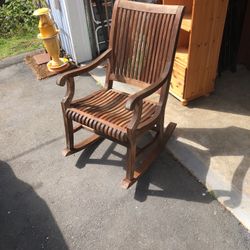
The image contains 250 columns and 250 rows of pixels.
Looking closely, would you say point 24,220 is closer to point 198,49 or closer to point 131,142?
point 131,142

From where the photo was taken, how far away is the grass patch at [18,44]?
4812 mm

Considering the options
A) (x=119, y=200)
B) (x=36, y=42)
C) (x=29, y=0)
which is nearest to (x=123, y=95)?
(x=119, y=200)

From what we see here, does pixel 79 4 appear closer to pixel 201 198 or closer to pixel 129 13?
pixel 129 13

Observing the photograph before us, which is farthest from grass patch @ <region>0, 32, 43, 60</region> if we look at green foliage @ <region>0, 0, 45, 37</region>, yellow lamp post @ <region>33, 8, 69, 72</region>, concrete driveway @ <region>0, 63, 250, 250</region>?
concrete driveway @ <region>0, 63, 250, 250</region>

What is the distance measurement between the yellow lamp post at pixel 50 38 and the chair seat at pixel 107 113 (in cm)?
159

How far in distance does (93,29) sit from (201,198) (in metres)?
2.76

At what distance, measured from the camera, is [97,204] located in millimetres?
2250

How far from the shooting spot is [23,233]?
209 centimetres

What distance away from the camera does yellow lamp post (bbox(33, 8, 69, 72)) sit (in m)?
3.66

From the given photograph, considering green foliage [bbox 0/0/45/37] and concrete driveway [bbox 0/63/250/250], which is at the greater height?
green foliage [bbox 0/0/45/37]

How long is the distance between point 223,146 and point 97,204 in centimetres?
120

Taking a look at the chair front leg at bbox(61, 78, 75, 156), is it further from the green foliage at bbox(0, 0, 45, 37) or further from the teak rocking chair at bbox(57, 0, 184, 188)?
the green foliage at bbox(0, 0, 45, 37)

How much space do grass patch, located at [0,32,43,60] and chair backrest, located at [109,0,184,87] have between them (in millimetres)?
2777

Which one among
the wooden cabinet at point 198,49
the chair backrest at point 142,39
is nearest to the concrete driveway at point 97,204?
the chair backrest at point 142,39
